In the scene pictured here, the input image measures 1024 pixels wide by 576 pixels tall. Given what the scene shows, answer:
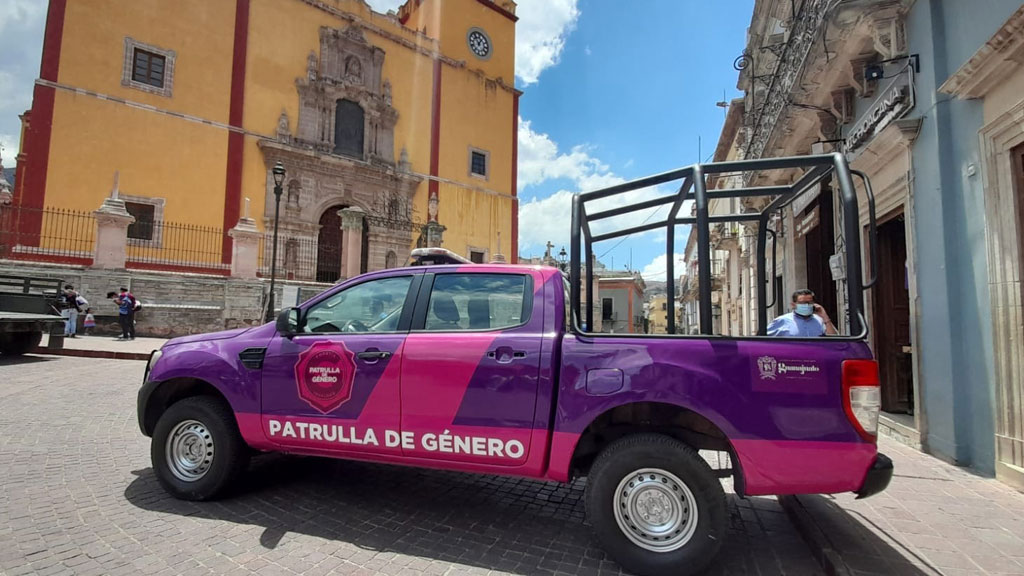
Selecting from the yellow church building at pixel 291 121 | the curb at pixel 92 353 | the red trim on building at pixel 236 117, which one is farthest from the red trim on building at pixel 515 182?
the curb at pixel 92 353

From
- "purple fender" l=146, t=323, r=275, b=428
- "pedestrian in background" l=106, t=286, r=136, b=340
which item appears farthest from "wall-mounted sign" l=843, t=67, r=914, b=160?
"pedestrian in background" l=106, t=286, r=136, b=340

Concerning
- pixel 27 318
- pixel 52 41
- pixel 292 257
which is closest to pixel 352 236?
pixel 292 257

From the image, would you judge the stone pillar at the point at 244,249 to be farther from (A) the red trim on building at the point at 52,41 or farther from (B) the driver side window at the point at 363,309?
(B) the driver side window at the point at 363,309

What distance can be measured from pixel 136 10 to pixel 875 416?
1103 inches

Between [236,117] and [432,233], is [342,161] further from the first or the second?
[432,233]

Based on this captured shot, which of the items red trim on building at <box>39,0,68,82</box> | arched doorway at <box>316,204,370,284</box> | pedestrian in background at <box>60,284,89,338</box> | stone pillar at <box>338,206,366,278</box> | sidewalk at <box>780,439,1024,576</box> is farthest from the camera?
arched doorway at <box>316,204,370,284</box>

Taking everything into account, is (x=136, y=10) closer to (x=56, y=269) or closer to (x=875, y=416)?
(x=56, y=269)

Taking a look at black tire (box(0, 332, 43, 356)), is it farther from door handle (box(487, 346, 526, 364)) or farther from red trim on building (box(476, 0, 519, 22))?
red trim on building (box(476, 0, 519, 22))

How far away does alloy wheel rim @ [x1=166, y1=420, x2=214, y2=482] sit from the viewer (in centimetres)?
386

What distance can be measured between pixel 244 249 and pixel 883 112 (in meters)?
17.4

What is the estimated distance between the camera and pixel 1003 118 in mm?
4680

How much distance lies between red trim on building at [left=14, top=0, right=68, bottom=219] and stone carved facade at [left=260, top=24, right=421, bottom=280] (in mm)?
7442

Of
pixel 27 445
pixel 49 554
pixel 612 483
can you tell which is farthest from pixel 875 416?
pixel 27 445

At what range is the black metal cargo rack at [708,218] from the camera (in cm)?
293
